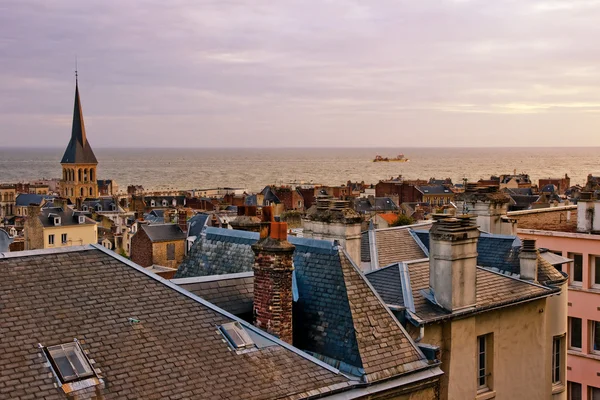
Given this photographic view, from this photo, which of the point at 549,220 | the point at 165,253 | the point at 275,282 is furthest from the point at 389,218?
the point at 275,282

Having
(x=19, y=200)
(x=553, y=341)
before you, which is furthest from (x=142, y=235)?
(x=19, y=200)

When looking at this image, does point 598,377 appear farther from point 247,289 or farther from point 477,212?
point 247,289

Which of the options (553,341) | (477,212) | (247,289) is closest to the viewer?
(247,289)

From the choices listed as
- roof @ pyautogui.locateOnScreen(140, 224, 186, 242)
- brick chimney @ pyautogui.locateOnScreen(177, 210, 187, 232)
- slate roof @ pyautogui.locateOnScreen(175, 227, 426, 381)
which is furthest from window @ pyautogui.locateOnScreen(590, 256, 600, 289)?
brick chimney @ pyautogui.locateOnScreen(177, 210, 187, 232)

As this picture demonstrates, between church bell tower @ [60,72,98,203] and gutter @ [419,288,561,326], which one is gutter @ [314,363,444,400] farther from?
church bell tower @ [60,72,98,203]

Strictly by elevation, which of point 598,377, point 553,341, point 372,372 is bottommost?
point 598,377

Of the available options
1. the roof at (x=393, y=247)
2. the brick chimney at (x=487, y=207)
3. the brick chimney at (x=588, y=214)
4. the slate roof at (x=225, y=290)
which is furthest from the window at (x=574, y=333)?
the slate roof at (x=225, y=290)

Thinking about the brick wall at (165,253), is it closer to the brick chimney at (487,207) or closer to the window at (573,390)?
the window at (573,390)
